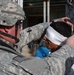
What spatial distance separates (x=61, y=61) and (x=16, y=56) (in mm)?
283

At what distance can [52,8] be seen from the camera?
24.6 ft

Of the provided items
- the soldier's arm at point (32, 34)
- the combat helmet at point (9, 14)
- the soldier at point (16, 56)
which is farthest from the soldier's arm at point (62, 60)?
the soldier's arm at point (32, 34)

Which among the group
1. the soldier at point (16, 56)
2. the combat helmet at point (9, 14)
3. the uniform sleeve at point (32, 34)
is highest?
the combat helmet at point (9, 14)

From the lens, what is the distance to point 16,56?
2273 mm

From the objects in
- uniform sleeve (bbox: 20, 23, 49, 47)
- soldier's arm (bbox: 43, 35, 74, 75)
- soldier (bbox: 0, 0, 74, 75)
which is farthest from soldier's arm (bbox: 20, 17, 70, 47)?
soldier's arm (bbox: 43, 35, 74, 75)

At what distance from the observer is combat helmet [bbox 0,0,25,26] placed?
2418 mm

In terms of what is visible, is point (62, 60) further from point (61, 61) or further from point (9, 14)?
point (9, 14)

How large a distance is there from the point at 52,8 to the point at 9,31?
5.16 meters

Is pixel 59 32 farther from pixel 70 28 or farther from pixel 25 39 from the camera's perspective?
pixel 25 39

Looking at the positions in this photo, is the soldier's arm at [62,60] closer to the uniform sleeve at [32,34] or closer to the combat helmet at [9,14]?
the combat helmet at [9,14]

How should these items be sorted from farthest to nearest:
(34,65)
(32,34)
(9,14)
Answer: (32,34) < (9,14) < (34,65)

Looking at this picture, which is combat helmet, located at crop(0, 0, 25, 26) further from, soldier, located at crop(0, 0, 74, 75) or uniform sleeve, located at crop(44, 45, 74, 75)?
uniform sleeve, located at crop(44, 45, 74, 75)

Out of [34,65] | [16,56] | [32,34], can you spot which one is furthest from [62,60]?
[32,34]

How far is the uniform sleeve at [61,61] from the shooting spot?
2236 millimetres
